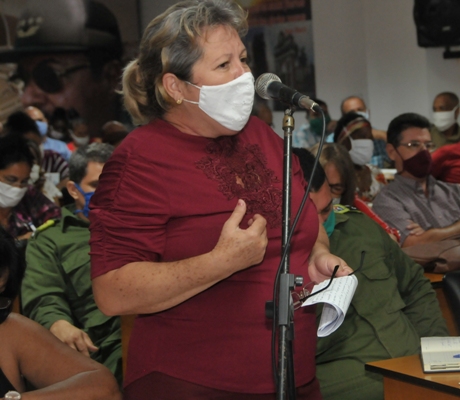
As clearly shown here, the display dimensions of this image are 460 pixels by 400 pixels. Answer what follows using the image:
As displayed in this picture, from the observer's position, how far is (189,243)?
164cm

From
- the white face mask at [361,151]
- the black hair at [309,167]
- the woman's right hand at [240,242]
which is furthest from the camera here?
the white face mask at [361,151]

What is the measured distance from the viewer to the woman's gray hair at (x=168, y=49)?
166cm

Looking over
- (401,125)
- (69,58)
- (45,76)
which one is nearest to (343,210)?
(401,125)

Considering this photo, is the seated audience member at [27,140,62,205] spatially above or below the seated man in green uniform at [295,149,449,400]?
above

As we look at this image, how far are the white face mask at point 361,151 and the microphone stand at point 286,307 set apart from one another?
13.4ft

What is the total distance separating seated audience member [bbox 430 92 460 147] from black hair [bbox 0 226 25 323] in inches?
255

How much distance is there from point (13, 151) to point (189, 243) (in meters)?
2.72

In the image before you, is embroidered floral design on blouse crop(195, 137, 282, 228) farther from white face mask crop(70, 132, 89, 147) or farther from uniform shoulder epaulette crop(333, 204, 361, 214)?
white face mask crop(70, 132, 89, 147)

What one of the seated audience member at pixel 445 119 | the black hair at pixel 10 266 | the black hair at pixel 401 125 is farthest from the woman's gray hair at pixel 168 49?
the seated audience member at pixel 445 119

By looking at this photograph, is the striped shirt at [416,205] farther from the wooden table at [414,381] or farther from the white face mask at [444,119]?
the white face mask at [444,119]

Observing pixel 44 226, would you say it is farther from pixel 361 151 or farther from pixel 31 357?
pixel 361 151

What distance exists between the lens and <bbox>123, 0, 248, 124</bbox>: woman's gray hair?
5.44 feet

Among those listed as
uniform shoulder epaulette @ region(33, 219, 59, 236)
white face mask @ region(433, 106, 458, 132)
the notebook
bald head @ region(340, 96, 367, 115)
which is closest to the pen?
the notebook

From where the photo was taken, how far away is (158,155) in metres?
1.67
